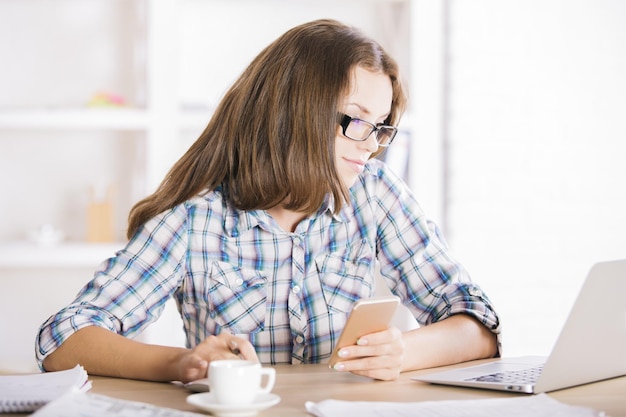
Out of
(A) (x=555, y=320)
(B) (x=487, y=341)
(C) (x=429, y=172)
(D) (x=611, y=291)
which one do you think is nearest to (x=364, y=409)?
(D) (x=611, y=291)

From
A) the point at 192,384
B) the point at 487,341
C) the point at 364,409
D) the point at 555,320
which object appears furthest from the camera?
the point at 555,320

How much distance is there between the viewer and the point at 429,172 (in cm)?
302

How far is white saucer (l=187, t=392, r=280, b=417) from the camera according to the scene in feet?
3.21

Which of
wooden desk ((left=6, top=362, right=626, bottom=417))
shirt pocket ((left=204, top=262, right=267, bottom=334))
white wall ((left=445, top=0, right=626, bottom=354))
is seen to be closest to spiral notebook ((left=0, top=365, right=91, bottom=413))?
wooden desk ((left=6, top=362, right=626, bottom=417))

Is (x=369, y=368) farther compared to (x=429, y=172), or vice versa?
(x=429, y=172)

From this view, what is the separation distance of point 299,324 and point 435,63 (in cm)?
163

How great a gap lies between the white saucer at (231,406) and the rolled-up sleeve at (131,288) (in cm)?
48

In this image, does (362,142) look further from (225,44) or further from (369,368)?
(225,44)

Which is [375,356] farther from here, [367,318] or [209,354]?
[209,354]

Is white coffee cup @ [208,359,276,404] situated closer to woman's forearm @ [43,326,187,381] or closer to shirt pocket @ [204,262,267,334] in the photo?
woman's forearm @ [43,326,187,381]

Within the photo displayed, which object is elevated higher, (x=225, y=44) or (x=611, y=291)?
(x=225, y=44)

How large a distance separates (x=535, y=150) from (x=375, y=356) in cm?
215

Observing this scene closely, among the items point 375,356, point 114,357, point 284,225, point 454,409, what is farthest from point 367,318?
point 284,225

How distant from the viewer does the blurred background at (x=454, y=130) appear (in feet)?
10.3
